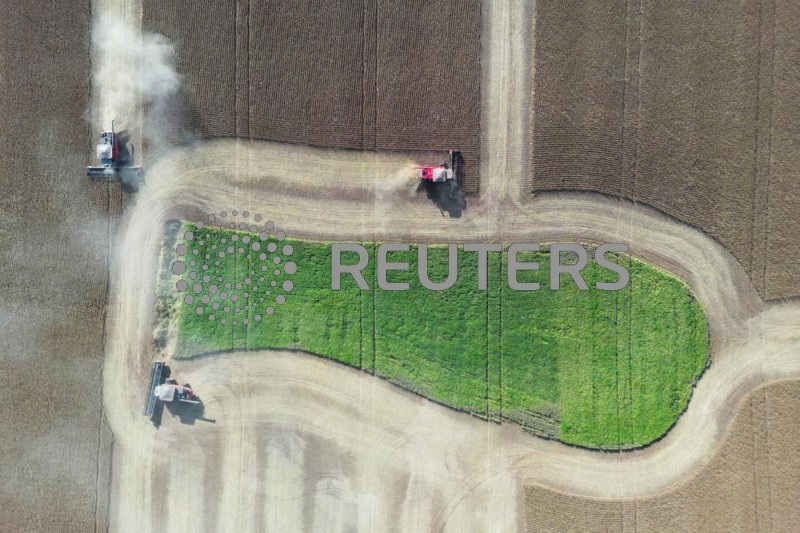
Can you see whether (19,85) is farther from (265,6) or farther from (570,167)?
(570,167)

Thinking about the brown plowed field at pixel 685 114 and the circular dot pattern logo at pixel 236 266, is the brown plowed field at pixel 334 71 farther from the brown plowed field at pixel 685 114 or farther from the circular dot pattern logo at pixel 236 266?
the circular dot pattern logo at pixel 236 266

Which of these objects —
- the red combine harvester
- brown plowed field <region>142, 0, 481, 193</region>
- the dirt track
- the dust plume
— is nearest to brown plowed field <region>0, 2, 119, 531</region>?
the dust plume

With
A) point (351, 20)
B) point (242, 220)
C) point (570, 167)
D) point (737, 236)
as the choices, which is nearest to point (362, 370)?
point (242, 220)

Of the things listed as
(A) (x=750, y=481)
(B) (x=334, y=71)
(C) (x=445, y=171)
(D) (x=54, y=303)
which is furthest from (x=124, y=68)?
(A) (x=750, y=481)

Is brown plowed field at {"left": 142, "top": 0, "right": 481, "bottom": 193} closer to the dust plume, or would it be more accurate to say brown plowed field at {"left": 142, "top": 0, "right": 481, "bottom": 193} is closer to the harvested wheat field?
the harvested wheat field

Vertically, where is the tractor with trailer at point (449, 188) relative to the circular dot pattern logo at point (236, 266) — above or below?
above

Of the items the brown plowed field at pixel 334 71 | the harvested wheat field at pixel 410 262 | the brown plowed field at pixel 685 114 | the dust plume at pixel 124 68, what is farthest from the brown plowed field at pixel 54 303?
the brown plowed field at pixel 685 114
